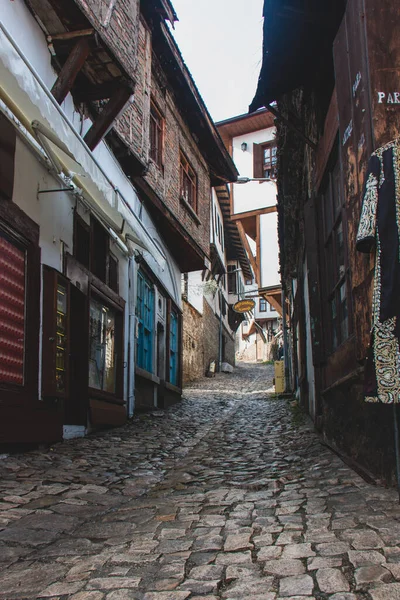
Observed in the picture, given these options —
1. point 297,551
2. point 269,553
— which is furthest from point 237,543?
point 297,551

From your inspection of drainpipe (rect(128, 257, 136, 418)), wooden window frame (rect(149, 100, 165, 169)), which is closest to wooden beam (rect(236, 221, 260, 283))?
wooden window frame (rect(149, 100, 165, 169))

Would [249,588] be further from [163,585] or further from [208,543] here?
[208,543]

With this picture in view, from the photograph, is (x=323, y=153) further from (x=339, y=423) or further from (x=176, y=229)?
(x=176, y=229)

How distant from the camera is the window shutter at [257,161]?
24.0 m

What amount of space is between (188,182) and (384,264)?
39.1 ft

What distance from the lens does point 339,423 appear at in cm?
501

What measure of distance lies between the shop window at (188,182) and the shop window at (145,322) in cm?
326

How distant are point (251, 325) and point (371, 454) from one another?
42.7 m

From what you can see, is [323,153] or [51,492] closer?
[51,492]

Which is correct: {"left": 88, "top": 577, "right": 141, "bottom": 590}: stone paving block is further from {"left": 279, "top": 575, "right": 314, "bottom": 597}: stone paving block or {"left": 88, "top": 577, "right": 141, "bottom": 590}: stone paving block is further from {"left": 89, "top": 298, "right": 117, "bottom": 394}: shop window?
{"left": 89, "top": 298, "right": 117, "bottom": 394}: shop window

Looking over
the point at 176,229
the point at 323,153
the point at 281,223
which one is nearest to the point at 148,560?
the point at 323,153

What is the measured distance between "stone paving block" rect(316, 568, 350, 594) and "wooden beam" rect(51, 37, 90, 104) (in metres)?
5.93

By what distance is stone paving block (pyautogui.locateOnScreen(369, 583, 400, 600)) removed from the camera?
81.0 inches

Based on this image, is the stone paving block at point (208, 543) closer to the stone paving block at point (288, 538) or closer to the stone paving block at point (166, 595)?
the stone paving block at point (288, 538)
